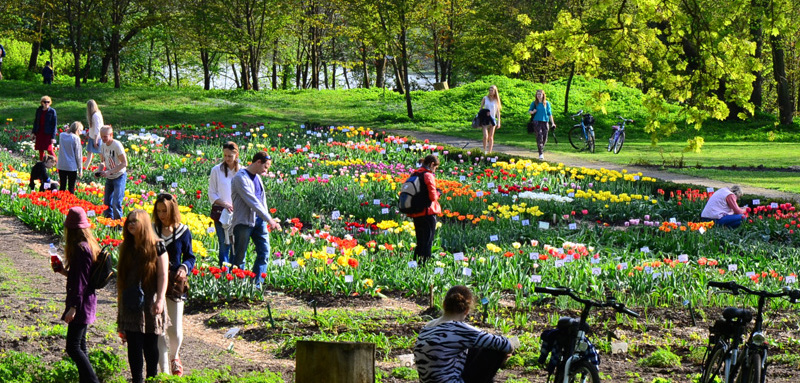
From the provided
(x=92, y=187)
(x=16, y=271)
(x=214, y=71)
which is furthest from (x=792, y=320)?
(x=214, y=71)

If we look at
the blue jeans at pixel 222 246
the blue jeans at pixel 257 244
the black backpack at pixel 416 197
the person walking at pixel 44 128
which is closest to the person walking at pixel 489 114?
the person walking at pixel 44 128

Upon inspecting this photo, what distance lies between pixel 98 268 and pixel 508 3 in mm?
35092

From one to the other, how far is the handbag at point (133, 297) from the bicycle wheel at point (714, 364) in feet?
11.2

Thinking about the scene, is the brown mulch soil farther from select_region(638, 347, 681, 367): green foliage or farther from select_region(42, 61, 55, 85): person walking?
select_region(42, 61, 55, 85): person walking

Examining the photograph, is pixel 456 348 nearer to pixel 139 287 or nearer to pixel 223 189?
pixel 139 287

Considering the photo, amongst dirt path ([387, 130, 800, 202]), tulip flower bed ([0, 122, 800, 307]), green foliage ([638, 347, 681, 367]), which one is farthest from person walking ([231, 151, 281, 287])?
dirt path ([387, 130, 800, 202])

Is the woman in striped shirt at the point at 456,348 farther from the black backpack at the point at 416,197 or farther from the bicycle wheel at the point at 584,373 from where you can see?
the black backpack at the point at 416,197

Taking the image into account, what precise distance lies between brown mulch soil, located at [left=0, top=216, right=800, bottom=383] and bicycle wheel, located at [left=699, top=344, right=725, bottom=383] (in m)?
0.66

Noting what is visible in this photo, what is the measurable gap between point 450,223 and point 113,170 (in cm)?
439

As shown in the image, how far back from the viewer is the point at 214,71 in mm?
51594

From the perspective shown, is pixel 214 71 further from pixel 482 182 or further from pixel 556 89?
pixel 482 182

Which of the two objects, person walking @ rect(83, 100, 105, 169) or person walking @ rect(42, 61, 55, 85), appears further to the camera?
person walking @ rect(42, 61, 55, 85)

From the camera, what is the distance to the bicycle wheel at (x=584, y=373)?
14.7 feet

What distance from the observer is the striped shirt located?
4.57 metres
